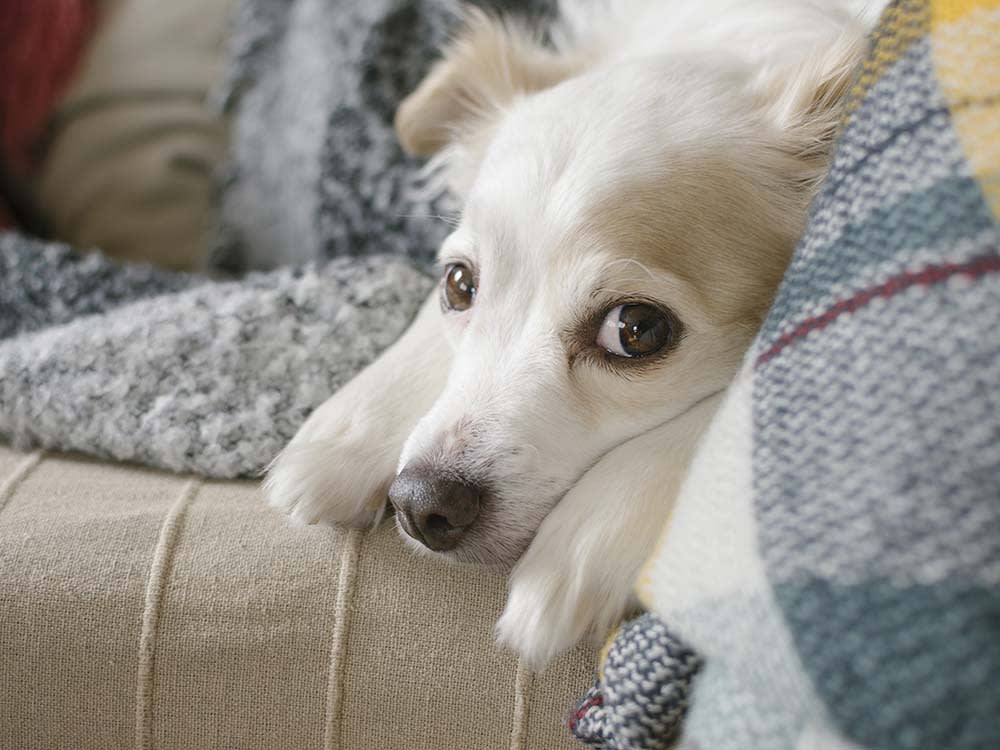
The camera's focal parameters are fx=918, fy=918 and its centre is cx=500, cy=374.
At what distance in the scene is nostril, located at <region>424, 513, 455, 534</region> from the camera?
2.86 ft

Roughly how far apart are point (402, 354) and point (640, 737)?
568 millimetres

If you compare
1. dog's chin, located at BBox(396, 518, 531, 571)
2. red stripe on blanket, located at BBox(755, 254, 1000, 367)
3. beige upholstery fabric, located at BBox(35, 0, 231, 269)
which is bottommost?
beige upholstery fabric, located at BBox(35, 0, 231, 269)

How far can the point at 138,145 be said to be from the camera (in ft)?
6.45

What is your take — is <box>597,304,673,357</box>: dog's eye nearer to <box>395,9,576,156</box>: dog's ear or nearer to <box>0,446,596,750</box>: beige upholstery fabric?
<box>0,446,596,750</box>: beige upholstery fabric

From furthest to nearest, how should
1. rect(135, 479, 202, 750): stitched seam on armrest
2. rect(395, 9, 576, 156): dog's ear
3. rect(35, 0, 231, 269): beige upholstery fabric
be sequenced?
rect(35, 0, 231, 269): beige upholstery fabric → rect(395, 9, 576, 156): dog's ear → rect(135, 479, 202, 750): stitched seam on armrest

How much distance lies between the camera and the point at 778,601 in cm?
57

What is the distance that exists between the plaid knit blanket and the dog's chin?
0.61 ft

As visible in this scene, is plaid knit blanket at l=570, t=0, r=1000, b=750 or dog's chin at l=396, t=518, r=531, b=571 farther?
dog's chin at l=396, t=518, r=531, b=571

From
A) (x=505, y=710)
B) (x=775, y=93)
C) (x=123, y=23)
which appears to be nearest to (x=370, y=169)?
(x=775, y=93)

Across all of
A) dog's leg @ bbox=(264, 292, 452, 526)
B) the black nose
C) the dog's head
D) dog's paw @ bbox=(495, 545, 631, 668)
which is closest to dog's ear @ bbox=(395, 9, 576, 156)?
the dog's head

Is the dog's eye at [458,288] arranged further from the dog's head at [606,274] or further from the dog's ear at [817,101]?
the dog's ear at [817,101]

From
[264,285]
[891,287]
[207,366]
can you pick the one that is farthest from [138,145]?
[891,287]

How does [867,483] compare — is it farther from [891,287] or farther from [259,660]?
[259,660]

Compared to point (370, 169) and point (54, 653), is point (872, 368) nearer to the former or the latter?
point (54, 653)
